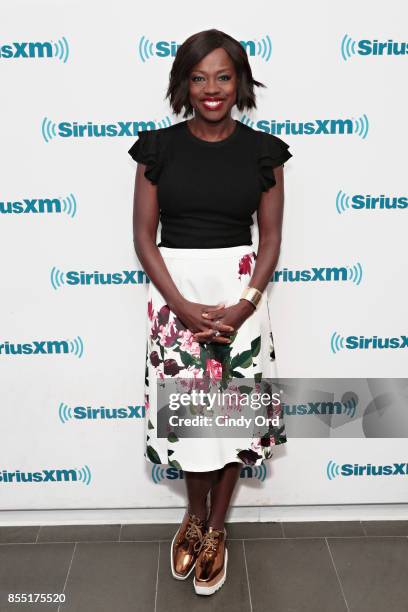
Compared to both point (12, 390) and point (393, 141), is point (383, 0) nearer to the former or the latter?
point (393, 141)

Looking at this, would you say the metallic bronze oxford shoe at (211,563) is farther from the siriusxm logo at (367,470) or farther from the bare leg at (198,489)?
the siriusxm logo at (367,470)

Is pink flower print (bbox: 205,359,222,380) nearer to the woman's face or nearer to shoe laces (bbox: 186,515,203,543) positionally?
shoe laces (bbox: 186,515,203,543)

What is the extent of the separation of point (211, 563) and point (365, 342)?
956 mm

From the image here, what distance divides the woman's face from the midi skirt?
421 millimetres

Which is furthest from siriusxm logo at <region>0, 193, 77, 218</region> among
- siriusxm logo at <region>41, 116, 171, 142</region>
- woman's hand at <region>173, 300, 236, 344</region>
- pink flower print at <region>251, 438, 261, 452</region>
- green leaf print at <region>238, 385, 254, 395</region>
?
pink flower print at <region>251, 438, 261, 452</region>

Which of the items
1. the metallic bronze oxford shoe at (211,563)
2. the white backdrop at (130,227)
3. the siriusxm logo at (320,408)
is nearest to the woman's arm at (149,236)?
the white backdrop at (130,227)

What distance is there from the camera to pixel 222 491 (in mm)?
2516

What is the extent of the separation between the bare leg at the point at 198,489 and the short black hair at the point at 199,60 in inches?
48.0

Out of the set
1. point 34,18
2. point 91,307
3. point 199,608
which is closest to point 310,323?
point 91,307

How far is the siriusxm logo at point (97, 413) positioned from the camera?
2.72m

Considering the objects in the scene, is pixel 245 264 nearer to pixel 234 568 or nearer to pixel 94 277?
pixel 94 277

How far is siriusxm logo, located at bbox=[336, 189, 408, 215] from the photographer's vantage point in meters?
2.48

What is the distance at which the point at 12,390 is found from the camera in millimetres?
2686

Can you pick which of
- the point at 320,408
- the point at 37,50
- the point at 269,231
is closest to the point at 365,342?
the point at 320,408
